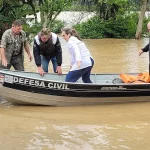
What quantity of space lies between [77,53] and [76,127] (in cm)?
158

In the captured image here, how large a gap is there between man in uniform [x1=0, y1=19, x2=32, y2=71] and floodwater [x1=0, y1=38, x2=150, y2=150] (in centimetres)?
94

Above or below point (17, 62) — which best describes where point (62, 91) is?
below

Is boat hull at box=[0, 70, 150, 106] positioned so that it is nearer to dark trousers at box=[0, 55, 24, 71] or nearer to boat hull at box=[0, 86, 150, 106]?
boat hull at box=[0, 86, 150, 106]

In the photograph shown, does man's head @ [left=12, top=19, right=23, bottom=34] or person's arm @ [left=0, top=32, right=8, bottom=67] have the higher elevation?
man's head @ [left=12, top=19, right=23, bottom=34]

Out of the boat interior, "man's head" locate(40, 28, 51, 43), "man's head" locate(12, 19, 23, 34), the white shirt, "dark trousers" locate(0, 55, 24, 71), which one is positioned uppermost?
"man's head" locate(12, 19, 23, 34)

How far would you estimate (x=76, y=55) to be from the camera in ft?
26.3

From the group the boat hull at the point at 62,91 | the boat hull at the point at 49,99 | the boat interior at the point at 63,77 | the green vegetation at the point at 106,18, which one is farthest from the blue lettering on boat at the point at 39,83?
the green vegetation at the point at 106,18

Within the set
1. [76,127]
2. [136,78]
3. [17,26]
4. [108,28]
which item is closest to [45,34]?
[17,26]

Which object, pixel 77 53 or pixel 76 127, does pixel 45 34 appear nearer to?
pixel 77 53

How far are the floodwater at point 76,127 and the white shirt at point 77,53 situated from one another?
954 millimetres

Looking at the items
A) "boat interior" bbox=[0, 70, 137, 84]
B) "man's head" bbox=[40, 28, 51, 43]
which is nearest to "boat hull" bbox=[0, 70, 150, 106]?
"boat interior" bbox=[0, 70, 137, 84]

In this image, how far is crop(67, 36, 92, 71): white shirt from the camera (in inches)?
318

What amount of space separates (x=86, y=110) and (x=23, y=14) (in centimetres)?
518

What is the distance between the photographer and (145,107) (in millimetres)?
8656
